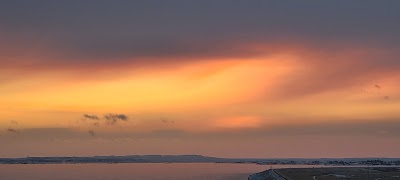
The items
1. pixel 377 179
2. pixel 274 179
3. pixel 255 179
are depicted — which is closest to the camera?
pixel 377 179

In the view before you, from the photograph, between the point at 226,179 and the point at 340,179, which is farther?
the point at 226,179

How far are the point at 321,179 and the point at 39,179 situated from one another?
75.4m

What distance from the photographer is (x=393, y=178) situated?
110 m

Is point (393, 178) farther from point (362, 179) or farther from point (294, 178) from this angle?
point (294, 178)

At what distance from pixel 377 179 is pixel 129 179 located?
6327cm

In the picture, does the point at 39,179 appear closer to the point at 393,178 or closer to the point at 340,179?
the point at 340,179

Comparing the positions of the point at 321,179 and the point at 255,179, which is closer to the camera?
the point at 321,179

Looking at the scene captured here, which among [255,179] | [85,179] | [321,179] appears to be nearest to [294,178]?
[321,179]

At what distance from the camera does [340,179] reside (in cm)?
11012

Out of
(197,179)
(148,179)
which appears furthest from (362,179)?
(148,179)

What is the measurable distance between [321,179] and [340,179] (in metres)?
4.48

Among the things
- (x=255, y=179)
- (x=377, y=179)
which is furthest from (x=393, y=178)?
(x=255, y=179)

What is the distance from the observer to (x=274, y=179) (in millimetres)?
122375

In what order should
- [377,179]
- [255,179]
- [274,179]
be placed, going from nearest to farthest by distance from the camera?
1. [377,179]
2. [274,179]
3. [255,179]
